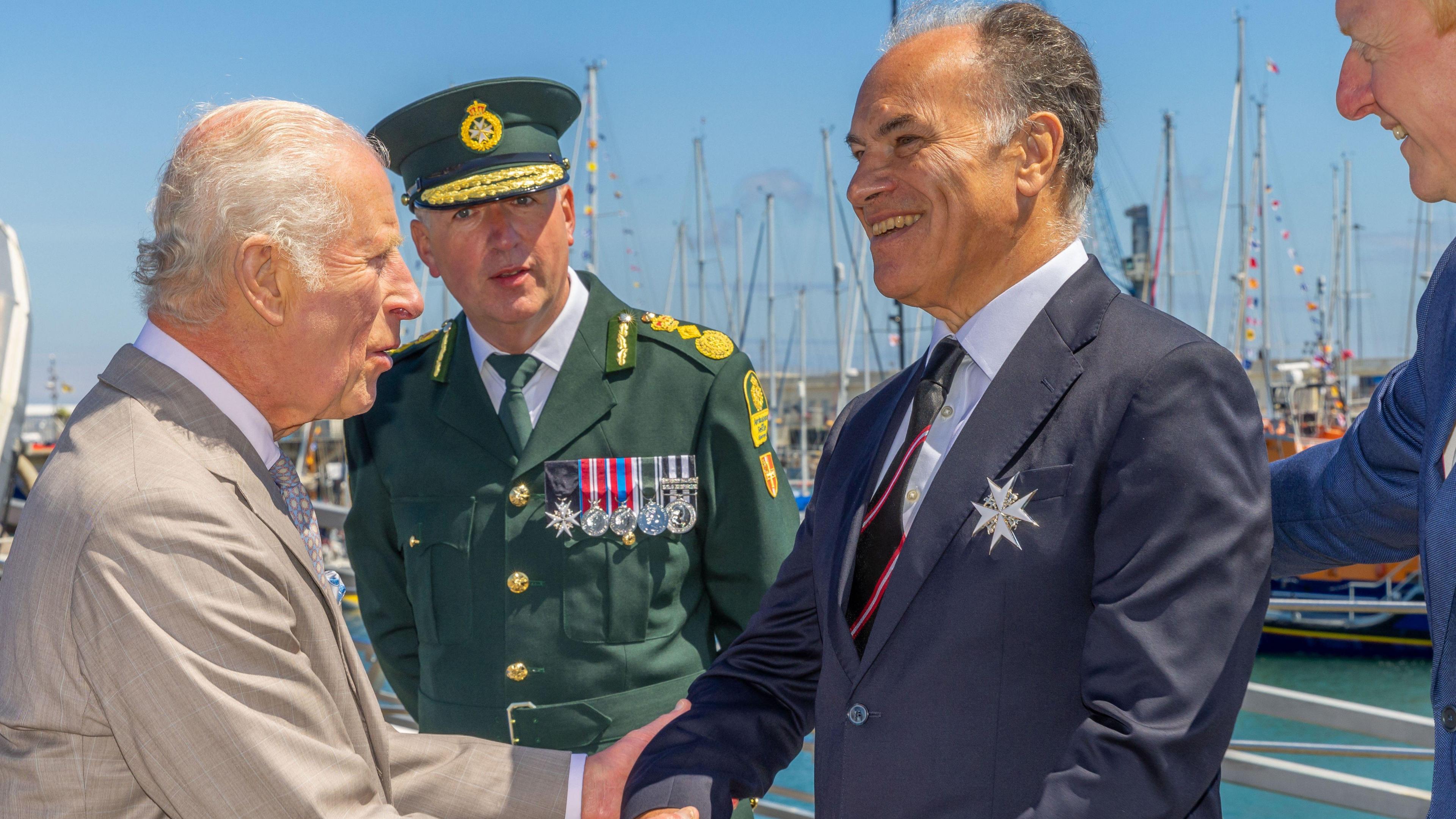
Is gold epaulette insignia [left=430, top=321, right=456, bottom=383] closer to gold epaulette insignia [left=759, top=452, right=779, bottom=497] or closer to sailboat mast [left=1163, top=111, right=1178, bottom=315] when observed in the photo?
gold epaulette insignia [left=759, top=452, right=779, bottom=497]

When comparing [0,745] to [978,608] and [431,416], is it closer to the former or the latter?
[978,608]

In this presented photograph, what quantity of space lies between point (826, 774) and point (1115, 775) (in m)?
0.50

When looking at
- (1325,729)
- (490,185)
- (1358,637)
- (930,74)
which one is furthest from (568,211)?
(1358,637)

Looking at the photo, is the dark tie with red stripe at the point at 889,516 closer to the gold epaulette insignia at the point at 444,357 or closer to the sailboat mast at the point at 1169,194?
the gold epaulette insignia at the point at 444,357

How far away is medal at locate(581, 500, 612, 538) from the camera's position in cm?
264

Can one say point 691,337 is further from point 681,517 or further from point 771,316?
point 771,316

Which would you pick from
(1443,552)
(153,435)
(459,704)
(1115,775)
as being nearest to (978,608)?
(1115,775)

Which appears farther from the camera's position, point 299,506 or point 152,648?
point 299,506

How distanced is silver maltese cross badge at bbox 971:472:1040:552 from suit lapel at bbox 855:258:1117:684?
14mm

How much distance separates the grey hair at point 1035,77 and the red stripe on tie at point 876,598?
641mm

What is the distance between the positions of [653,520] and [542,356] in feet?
1.68

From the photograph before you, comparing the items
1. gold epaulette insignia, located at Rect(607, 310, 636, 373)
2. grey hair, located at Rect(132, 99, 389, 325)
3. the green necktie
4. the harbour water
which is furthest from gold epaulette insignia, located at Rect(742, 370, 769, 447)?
the harbour water

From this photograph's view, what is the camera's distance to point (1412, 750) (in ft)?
9.85

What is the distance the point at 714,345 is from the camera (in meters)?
2.89
